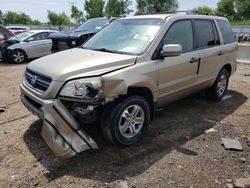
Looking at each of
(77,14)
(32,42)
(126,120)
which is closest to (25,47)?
(32,42)

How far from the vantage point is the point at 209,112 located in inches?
207

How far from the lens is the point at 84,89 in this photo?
3.17 meters

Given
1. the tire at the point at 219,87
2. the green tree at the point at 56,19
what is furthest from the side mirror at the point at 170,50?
the green tree at the point at 56,19

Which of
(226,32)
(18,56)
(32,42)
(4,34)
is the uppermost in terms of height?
(226,32)

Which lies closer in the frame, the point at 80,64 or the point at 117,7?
the point at 80,64

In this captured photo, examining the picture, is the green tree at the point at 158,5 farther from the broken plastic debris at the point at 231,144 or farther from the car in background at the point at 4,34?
the broken plastic debris at the point at 231,144

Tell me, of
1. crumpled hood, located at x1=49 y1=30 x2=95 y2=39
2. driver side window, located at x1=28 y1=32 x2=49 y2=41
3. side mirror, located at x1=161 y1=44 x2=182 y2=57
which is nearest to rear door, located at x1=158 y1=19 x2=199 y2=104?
side mirror, located at x1=161 y1=44 x2=182 y2=57

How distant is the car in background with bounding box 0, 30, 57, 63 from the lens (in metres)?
11.7

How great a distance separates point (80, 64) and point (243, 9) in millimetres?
76458

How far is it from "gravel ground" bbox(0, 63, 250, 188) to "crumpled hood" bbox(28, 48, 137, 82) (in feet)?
3.60

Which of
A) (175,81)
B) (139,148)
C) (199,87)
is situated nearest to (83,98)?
(139,148)

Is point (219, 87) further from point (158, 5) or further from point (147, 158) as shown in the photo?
point (158, 5)

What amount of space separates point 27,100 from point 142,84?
1697 mm

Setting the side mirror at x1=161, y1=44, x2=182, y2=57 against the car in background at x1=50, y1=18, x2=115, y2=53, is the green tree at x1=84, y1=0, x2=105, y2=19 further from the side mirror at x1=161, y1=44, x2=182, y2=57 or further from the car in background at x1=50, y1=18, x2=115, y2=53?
the side mirror at x1=161, y1=44, x2=182, y2=57
